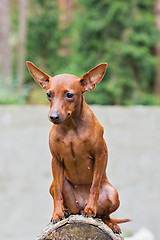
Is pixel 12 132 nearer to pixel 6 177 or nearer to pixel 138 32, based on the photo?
pixel 6 177

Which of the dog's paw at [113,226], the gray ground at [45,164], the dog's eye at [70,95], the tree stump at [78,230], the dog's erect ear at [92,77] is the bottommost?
the gray ground at [45,164]

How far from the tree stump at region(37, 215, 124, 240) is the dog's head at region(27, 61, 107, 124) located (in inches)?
23.3

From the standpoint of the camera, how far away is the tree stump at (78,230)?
1.86 metres

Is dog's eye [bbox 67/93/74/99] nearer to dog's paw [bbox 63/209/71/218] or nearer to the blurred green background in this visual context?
dog's paw [bbox 63/209/71/218]

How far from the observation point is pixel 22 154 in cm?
496

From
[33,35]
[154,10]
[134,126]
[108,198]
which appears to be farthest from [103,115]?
[33,35]

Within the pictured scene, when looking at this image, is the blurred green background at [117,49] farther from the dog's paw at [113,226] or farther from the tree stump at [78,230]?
the tree stump at [78,230]

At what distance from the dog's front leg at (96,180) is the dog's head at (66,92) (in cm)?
28

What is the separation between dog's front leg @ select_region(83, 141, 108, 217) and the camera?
6.17 ft

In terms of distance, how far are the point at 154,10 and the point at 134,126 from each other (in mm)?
4129

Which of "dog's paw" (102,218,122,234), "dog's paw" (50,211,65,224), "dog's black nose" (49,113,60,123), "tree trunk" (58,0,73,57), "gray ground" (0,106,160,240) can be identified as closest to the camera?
"dog's black nose" (49,113,60,123)

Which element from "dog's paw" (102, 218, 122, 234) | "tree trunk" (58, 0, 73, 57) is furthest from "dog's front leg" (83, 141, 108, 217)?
"tree trunk" (58, 0, 73, 57)

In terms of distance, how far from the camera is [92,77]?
1.90m

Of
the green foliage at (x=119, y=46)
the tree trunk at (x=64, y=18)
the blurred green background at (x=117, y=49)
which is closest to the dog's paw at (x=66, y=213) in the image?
the blurred green background at (x=117, y=49)
